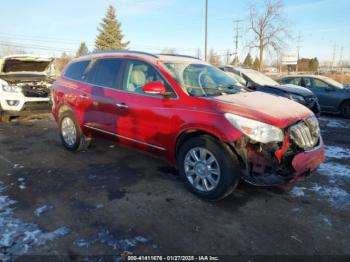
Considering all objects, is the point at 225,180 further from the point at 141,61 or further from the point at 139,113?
the point at 141,61

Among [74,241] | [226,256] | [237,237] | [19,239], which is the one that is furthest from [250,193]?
[19,239]

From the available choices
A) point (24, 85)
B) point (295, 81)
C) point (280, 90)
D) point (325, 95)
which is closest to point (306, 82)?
point (295, 81)

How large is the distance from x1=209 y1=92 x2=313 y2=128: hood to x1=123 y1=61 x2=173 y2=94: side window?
1064 millimetres

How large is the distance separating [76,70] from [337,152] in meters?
5.44

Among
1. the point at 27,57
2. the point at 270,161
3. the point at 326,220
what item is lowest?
the point at 326,220

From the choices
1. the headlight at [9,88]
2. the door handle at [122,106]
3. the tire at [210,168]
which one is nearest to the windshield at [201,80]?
the tire at [210,168]

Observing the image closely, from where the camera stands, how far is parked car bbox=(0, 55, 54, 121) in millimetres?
7809

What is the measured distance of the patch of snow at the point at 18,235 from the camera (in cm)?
259

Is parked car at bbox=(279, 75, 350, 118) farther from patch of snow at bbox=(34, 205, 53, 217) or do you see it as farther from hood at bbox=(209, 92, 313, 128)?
patch of snow at bbox=(34, 205, 53, 217)

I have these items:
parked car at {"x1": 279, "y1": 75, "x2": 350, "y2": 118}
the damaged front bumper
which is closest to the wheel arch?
parked car at {"x1": 279, "y1": 75, "x2": 350, "y2": 118}

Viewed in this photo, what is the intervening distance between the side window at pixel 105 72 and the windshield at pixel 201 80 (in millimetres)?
931

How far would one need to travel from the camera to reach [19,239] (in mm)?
2768

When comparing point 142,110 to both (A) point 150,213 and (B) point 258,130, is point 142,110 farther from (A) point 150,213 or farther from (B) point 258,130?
(B) point 258,130

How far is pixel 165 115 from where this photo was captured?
3803 millimetres
